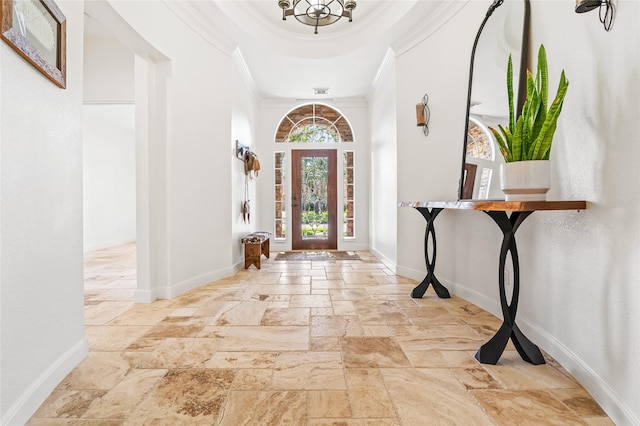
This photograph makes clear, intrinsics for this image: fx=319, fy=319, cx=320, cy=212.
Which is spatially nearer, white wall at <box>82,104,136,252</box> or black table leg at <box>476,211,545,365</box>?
black table leg at <box>476,211,545,365</box>

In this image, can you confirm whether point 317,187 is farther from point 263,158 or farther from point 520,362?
point 520,362

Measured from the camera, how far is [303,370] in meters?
1.60

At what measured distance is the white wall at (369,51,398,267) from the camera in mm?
3957

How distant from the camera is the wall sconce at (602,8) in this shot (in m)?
1.24

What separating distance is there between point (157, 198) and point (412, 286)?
256 centimetres

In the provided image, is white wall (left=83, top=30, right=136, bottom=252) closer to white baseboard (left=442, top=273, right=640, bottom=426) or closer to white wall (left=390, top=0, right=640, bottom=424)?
white wall (left=390, top=0, right=640, bottom=424)

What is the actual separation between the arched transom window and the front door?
25cm

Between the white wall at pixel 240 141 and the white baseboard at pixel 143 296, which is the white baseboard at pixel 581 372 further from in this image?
the white wall at pixel 240 141

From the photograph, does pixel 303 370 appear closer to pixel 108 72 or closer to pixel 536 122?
pixel 536 122

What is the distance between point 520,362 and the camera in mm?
1662

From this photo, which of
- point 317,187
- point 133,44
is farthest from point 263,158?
point 133,44

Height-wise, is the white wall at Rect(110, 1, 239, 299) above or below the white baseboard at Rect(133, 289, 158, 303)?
above

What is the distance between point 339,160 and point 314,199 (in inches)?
33.5

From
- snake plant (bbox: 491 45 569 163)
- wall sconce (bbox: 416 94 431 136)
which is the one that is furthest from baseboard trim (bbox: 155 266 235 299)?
snake plant (bbox: 491 45 569 163)
